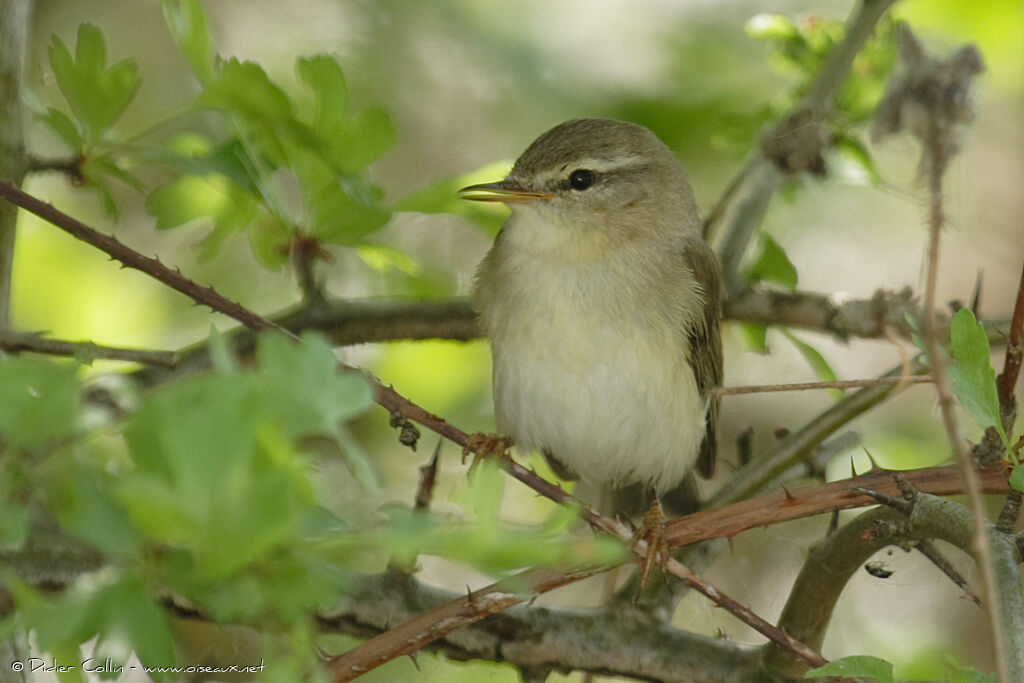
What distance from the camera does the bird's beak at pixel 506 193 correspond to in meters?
2.91

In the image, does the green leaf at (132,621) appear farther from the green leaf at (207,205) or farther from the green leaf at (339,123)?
the green leaf at (207,205)

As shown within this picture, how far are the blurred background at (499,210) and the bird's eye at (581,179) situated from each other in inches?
16.6

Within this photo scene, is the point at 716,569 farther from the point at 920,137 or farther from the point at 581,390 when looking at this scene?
the point at 920,137

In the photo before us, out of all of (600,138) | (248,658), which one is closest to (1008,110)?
(600,138)

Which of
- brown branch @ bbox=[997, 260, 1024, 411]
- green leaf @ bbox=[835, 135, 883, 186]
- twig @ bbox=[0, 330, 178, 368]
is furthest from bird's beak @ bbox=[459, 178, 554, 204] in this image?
brown branch @ bbox=[997, 260, 1024, 411]

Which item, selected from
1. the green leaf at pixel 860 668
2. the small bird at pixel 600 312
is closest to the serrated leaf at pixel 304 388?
the green leaf at pixel 860 668

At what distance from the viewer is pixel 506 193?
10.2 feet

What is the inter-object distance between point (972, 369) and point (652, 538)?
1.27 meters

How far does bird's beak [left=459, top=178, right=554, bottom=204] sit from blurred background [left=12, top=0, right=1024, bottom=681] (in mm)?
327

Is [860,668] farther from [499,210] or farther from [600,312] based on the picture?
[499,210]

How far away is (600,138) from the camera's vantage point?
3373 millimetres

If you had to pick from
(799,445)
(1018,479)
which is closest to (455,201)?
(799,445)

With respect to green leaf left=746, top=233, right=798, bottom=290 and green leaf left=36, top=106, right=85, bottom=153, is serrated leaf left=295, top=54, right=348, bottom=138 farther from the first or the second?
green leaf left=746, top=233, right=798, bottom=290

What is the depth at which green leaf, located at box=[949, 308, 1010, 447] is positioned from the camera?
5.08 ft
